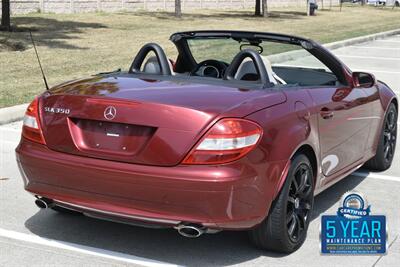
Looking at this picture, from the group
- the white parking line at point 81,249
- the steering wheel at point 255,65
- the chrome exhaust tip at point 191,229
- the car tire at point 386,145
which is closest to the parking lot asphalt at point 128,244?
the white parking line at point 81,249

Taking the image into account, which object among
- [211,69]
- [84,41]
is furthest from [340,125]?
[84,41]

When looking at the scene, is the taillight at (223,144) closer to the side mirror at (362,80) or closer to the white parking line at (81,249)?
the white parking line at (81,249)

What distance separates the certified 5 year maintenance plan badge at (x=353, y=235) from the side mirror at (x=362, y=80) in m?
1.50

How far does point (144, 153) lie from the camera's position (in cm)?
378

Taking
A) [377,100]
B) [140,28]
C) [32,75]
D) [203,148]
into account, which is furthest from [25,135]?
[140,28]

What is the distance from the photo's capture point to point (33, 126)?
4262mm

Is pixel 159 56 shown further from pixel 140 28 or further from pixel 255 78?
pixel 140 28

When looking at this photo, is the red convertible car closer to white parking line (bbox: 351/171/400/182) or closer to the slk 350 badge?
the slk 350 badge

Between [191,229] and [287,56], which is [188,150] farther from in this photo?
[287,56]

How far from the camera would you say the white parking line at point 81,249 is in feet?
13.5

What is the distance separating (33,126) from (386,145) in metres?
3.69

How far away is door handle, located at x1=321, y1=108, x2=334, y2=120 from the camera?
466 centimetres

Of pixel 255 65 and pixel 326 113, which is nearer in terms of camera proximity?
pixel 255 65

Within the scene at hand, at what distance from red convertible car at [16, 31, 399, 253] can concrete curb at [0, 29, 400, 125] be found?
2156 mm
